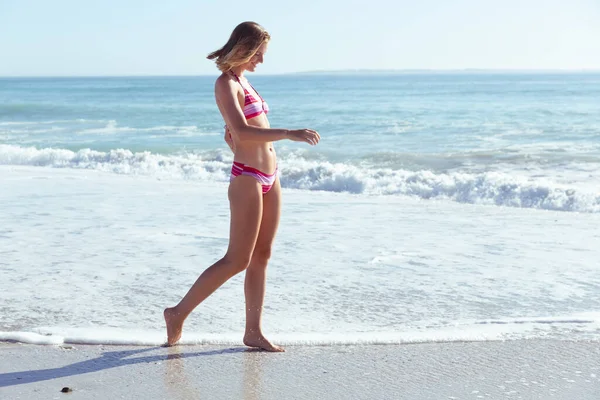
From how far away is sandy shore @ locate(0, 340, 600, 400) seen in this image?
324 cm

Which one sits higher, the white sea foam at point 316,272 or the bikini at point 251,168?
the bikini at point 251,168

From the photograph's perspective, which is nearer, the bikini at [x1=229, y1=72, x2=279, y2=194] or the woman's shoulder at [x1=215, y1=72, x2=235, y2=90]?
the woman's shoulder at [x1=215, y1=72, x2=235, y2=90]

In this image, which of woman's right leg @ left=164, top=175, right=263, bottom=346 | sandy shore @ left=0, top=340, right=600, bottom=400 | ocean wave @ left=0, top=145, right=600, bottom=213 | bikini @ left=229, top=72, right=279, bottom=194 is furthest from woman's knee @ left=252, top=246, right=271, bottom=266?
ocean wave @ left=0, top=145, right=600, bottom=213

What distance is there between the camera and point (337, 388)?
330cm

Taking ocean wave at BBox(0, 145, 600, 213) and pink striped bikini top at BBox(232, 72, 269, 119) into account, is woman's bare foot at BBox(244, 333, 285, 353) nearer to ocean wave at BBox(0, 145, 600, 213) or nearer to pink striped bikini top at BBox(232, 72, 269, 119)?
pink striped bikini top at BBox(232, 72, 269, 119)

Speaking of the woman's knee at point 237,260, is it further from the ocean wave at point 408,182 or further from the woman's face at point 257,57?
the ocean wave at point 408,182

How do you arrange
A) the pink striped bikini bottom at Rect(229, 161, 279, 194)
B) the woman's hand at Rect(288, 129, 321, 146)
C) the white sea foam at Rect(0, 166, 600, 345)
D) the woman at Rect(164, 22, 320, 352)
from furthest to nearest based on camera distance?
the white sea foam at Rect(0, 166, 600, 345)
the pink striped bikini bottom at Rect(229, 161, 279, 194)
the woman at Rect(164, 22, 320, 352)
the woman's hand at Rect(288, 129, 321, 146)

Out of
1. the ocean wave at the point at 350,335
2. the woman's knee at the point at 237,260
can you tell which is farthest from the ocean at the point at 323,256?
the woman's knee at the point at 237,260

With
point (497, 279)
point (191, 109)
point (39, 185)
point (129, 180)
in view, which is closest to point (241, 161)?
point (497, 279)

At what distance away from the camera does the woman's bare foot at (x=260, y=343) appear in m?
3.82

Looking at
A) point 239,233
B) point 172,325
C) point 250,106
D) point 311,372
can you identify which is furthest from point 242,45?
point 311,372

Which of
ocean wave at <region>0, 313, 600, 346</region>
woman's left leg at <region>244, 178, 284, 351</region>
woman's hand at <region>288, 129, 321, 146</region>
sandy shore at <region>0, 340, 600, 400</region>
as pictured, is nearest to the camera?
sandy shore at <region>0, 340, 600, 400</region>

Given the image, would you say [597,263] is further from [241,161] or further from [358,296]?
[241,161]

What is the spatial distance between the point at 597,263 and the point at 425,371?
320 cm
